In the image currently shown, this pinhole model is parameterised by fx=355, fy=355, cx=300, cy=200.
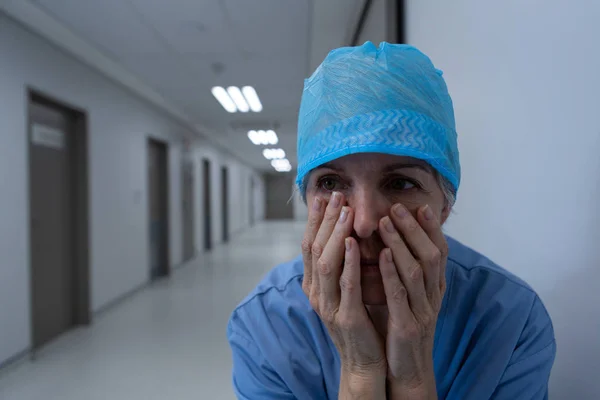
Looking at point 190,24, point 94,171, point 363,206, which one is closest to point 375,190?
point 363,206

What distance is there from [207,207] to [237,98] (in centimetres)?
433

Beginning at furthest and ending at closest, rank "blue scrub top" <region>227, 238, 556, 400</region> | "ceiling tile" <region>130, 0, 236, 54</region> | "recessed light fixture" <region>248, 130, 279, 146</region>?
1. "recessed light fixture" <region>248, 130, 279, 146</region>
2. "ceiling tile" <region>130, 0, 236, 54</region>
3. "blue scrub top" <region>227, 238, 556, 400</region>

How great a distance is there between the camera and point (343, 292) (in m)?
0.67

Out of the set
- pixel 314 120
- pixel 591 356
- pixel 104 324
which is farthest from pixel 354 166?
pixel 104 324

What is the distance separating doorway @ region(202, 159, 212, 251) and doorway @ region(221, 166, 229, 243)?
63.0 inches

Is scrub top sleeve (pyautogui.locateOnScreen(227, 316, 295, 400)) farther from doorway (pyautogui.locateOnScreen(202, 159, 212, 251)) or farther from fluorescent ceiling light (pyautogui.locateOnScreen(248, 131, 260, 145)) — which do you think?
doorway (pyautogui.locateOnScreen(202, 159, 212, 251))

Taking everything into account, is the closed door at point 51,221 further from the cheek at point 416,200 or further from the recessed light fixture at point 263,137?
the recessed light fixture at point 263,137

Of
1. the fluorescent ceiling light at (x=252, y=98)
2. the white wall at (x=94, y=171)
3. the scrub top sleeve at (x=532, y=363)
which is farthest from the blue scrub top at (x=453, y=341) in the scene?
the fluorescent ceiling light at (x=252, y=98)

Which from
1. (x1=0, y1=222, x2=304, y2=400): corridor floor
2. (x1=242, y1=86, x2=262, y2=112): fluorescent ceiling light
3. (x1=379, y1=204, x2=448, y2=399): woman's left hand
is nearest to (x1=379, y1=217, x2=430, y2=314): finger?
(x1=379, y1=204, x2=448, y2=399): woman's left hand

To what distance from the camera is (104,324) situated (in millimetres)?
3680

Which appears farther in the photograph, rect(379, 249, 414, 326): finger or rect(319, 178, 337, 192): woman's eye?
rect(319, 178, 337, 192): woman's eye

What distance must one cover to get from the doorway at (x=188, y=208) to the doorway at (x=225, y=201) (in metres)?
2.90

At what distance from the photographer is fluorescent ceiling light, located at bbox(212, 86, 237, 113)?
454 centimetres

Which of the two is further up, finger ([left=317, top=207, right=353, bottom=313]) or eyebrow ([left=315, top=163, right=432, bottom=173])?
eyebrow ([left=315, top=163, right=432, bottom=173])
